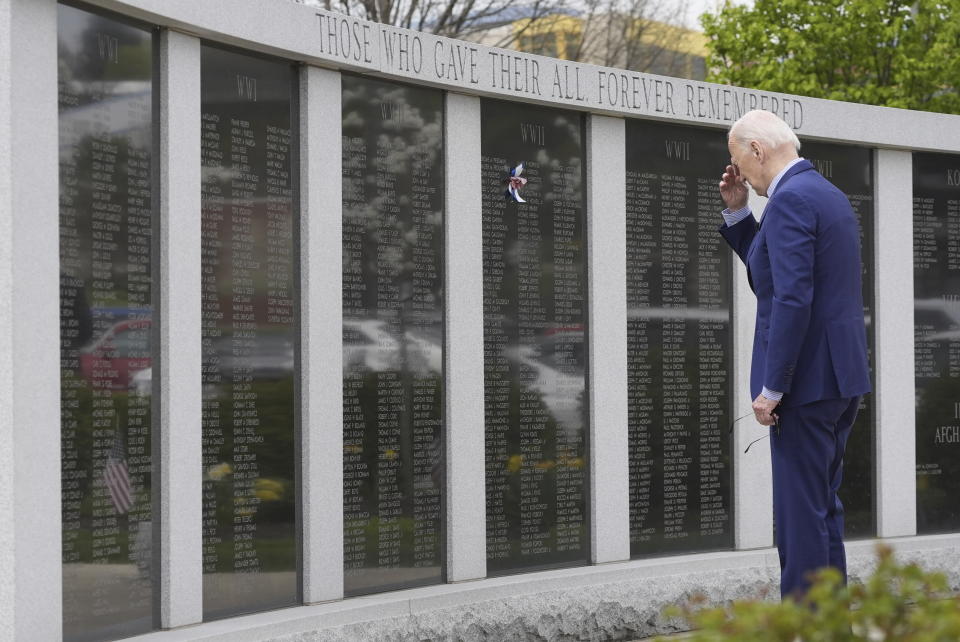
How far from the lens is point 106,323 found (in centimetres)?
467

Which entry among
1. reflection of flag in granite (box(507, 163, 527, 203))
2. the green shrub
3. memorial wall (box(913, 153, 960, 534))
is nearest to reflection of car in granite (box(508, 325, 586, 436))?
reflection of flag in granite (box(507, 163, 527, 203))

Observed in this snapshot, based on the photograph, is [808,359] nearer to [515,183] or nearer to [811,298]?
[811,298]

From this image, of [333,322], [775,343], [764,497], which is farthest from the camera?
[764,497]

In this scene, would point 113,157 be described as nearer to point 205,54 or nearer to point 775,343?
point 205,54

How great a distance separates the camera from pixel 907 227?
7824 mm

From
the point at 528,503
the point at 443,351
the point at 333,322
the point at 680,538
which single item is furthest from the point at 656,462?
the point at 333,322

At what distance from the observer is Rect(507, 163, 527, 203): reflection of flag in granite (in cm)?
641

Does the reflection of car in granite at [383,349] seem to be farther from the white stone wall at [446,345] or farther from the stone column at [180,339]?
the stone column at [180,339]

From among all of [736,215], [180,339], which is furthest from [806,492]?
[180,339]

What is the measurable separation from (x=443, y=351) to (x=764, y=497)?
2.40 metres

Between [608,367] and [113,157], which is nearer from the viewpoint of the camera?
[113,157]

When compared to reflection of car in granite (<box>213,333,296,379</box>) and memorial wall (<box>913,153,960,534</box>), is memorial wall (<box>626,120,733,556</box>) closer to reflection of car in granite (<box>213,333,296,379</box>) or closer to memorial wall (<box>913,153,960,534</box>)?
memorial wall (<box>913,153,960,534</box>)

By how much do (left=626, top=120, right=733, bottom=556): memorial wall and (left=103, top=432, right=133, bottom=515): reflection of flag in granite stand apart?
308 cm

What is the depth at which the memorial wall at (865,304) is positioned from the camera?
301 inches
